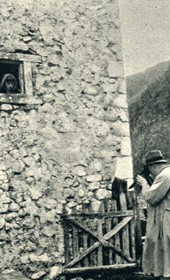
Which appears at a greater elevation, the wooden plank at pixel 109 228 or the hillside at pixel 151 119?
the hillside at pixel 151 119

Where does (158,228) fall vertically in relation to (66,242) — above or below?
above

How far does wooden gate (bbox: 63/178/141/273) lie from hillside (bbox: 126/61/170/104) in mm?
16273

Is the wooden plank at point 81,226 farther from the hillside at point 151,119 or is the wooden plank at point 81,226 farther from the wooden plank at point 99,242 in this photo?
the hillside at point 151,119

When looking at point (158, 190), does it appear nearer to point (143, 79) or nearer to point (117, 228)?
point (117, 228)

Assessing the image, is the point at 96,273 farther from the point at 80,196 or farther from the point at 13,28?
the point at 13,28

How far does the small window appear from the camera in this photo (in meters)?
7.72

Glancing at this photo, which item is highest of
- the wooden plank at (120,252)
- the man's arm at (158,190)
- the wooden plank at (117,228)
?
the man's arm at (158,190)

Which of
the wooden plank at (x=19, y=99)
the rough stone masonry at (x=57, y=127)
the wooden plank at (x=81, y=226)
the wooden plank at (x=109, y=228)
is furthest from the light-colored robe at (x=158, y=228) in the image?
the wooden plank at (x=19, y=99)

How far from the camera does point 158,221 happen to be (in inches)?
246

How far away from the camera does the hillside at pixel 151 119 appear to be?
19844 mm

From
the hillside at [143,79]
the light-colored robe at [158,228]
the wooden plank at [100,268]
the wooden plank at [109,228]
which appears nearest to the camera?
the light-colored robe at [158,228]

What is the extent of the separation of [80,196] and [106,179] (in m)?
0.54

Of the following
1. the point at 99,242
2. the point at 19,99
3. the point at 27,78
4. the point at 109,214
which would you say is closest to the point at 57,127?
the point at 19,99

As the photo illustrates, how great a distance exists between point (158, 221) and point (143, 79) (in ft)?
63.9
